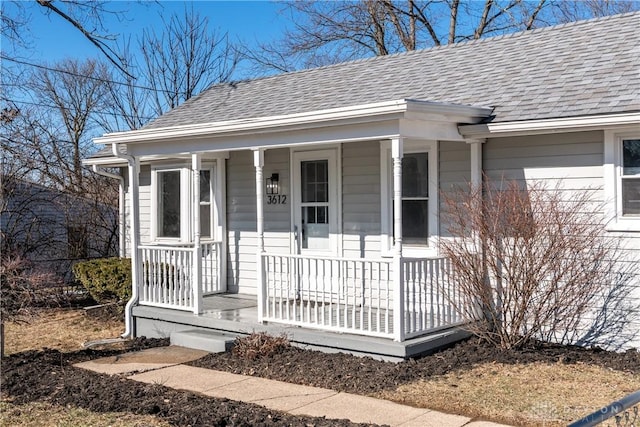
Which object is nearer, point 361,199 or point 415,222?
point 415,222

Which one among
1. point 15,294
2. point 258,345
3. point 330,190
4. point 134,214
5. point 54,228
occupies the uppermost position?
point 330,190

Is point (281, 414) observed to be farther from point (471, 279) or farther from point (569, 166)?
point (569, 166)

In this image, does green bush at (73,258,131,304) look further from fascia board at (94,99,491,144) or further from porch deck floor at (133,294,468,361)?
→ fascia board at (94,99,491,144)

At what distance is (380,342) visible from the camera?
7293 millimetres

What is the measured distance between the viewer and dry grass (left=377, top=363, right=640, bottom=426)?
219 inches

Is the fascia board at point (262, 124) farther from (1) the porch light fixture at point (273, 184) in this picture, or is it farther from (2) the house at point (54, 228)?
(2) the house at point (54, 228)

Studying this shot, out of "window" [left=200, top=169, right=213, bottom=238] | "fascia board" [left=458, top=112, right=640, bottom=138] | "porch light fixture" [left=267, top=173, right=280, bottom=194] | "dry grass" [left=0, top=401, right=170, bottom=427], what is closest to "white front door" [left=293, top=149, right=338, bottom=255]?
"porch light fixture" [left=267, top=173, right=280, bottom=194]

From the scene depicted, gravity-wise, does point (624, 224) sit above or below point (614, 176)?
below

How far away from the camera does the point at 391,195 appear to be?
9.08 metres

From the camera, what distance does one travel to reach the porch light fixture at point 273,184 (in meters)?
10.6

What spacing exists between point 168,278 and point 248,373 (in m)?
3.62

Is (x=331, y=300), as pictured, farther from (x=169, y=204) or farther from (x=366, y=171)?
(x=169, y=204)

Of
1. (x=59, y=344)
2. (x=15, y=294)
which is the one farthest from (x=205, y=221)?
(x=15, y=294)

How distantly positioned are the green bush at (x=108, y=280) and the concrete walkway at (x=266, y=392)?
9.12ft
